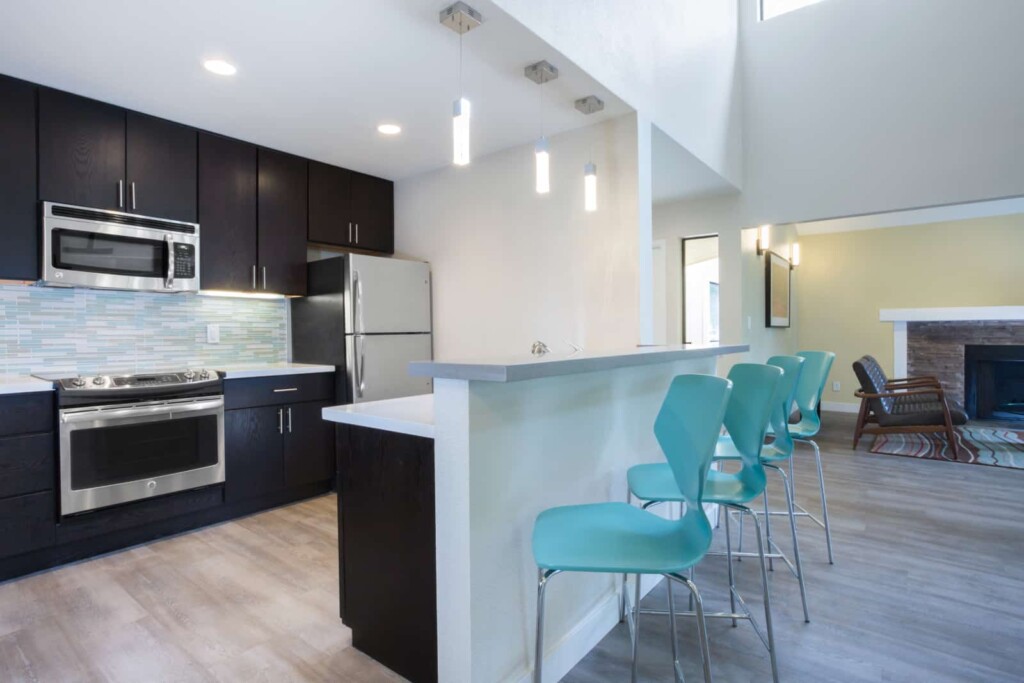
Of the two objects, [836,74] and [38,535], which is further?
[836,74]

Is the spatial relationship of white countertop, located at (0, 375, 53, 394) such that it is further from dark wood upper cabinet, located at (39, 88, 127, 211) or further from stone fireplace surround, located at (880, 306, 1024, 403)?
stone fireplace surround, located at (880, 306, 1024, 403)

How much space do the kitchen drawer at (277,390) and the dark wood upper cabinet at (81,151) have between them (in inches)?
46.8

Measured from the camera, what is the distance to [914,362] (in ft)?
20.4

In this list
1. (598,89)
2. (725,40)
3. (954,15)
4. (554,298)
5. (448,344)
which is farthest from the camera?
(725,40)

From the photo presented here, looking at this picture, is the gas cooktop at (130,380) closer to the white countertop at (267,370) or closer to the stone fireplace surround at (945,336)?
the white countertop at (267,370)

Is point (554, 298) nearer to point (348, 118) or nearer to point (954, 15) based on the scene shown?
point (348, 118)

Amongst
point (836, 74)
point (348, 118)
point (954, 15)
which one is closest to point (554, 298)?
point (348, 118)

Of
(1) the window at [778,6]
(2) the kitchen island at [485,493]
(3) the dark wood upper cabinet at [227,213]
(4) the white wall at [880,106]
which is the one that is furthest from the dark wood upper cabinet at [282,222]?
(1) the window at [778,6]

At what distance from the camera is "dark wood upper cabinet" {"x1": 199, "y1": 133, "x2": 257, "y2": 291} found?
10.6ft

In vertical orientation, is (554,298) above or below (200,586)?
above

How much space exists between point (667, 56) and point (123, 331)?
148 inches

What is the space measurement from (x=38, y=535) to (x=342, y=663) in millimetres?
1792

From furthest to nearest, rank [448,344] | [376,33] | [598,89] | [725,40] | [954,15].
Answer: [725,40] < [448,344] < [954,15] < [598,89] < [376,33]

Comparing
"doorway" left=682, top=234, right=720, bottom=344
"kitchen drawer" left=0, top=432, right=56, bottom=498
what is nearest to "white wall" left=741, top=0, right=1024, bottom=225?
"doorway" left=682, top=234, right=720, bottom=344
